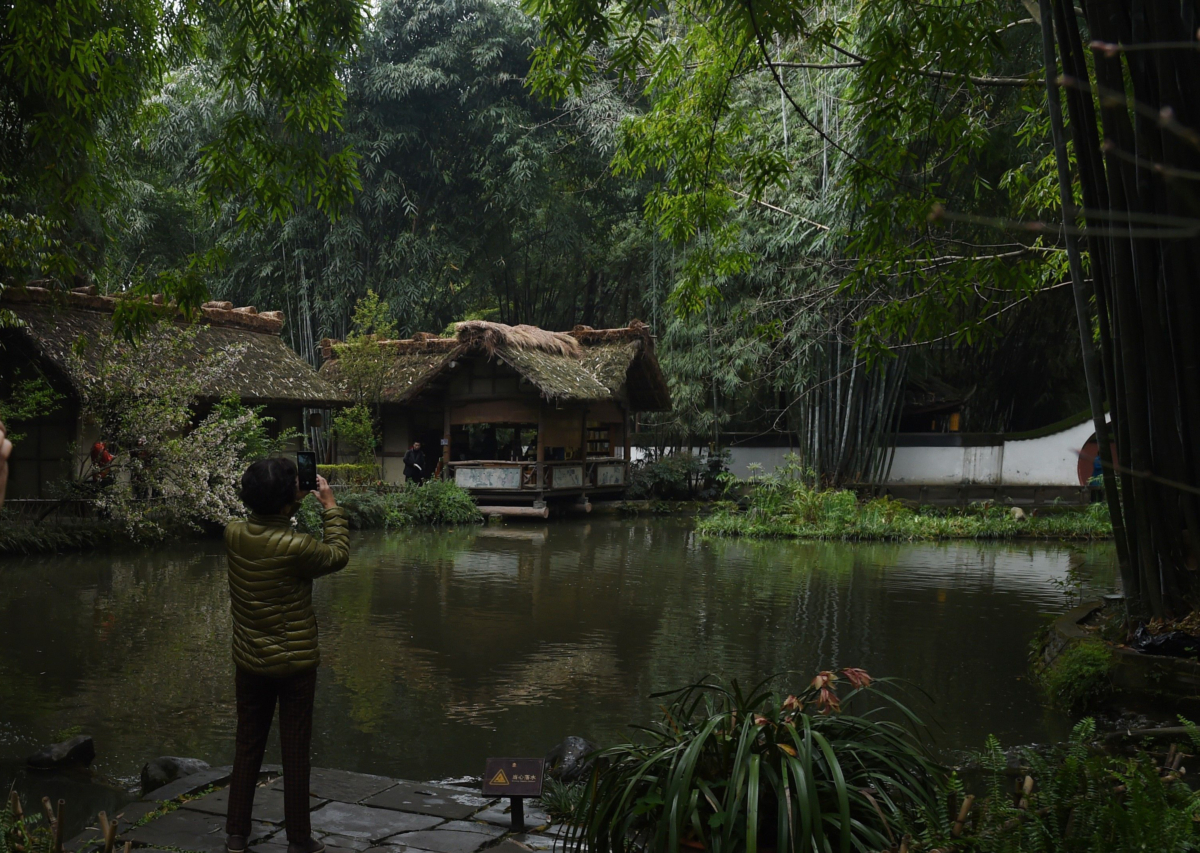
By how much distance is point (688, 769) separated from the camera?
2.78 meters

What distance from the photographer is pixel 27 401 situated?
41.6 feet

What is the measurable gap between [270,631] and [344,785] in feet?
3.38

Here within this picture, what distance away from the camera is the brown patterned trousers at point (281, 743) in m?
3.57

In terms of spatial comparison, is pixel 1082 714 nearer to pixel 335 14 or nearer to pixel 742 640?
pixel 742 640

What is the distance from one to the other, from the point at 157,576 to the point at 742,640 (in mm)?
6829

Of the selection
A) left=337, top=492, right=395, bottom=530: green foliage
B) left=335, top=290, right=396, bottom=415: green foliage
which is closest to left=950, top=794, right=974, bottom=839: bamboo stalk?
left=337, top=492, right=395, bottom=530: green foliage

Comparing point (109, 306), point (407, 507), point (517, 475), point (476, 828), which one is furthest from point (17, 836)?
point (517, 475)

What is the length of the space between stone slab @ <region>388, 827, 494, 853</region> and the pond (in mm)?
1342

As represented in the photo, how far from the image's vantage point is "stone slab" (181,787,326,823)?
394 centimetres

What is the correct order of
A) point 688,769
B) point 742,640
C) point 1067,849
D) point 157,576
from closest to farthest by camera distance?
point 1067,849 < point 688,769 < point 742,640 < point 157,576

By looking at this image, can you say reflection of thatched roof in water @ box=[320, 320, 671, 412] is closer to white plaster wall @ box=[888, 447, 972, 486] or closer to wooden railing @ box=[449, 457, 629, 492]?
wooden railing @ box=[449, 457, 629, 492]

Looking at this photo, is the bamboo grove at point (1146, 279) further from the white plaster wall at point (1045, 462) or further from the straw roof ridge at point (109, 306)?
the white plaster wall at point (1045, 462)

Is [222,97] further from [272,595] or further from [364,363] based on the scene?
[364,363]

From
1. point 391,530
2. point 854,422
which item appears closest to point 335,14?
point 391,530
